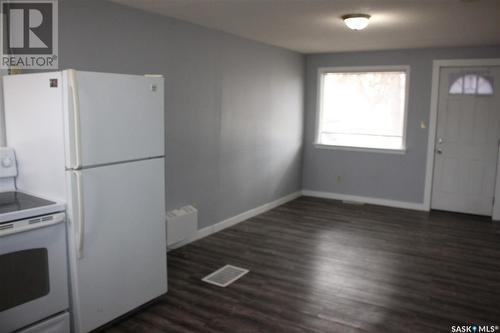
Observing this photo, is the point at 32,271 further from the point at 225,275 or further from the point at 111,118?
the point at 225,275

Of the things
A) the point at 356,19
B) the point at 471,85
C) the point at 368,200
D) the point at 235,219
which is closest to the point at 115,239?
the point at 235,219

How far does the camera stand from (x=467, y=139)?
5.87 meters

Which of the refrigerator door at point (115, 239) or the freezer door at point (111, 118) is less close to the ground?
the freezer door at point (111, 118)

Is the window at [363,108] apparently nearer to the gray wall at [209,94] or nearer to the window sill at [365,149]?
the window sill at [365,149]

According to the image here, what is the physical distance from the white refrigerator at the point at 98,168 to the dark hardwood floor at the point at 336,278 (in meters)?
0.37

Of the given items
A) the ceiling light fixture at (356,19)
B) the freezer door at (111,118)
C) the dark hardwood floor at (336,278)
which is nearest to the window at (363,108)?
the dark hardwood floor at (336,278)

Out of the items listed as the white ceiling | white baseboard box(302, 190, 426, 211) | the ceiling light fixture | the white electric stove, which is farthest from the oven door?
white baseboard box(302, 190, 426, 211)

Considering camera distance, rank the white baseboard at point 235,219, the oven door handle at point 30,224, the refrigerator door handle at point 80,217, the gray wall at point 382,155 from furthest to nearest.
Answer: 1. the gray wall at point 382,155
2. the white baseboard at point 235,219
3. the refrigerator door handle at point 80,217
4. the oven door handle at point 30,224

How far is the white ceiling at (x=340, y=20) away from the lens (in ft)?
11.2

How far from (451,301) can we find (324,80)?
4.33 m

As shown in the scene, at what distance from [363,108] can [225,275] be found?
156 inches

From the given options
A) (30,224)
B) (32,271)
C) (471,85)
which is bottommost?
(32,271)

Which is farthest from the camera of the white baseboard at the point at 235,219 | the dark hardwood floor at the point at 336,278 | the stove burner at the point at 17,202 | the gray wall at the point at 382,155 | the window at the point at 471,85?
the gray wall at the point at 382,155

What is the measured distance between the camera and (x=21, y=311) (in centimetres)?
236
